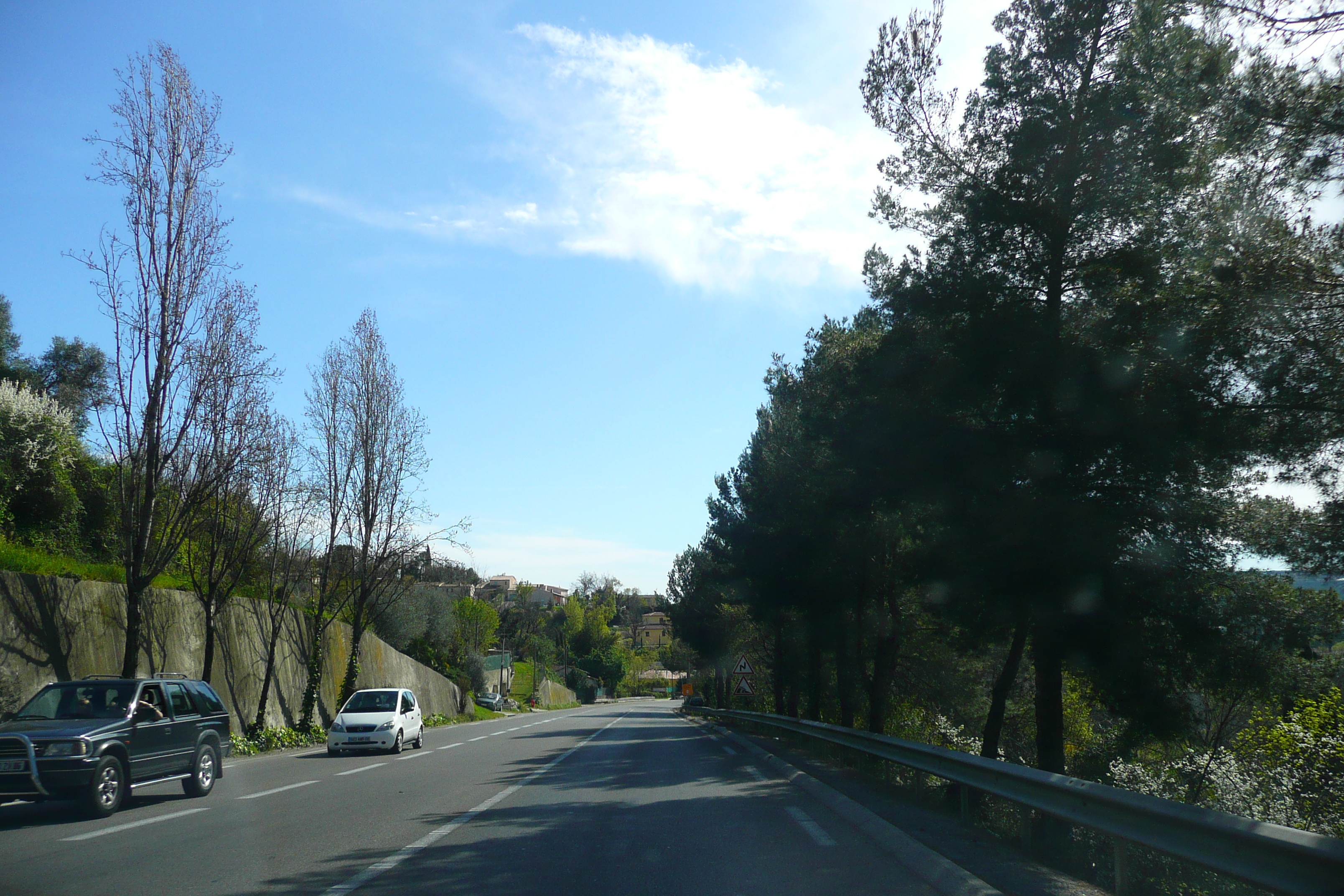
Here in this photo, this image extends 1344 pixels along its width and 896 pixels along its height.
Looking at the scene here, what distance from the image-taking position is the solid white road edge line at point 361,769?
16.0 m

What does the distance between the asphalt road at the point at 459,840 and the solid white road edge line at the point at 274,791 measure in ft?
0.19

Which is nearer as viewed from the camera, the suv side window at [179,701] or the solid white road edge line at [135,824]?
the solid white road edge line at [135,824]

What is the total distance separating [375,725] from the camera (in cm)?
2125

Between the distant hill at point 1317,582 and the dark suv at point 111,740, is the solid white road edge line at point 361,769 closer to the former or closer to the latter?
the dark suv at point 111,740

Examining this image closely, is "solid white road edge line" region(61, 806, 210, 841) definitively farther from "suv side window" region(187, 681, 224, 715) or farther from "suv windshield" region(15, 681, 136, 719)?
"suv side window" region(187, 681, 224, 715)

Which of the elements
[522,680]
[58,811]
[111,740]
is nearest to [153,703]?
[111,740]

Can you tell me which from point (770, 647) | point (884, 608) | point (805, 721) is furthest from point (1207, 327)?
point (770, 647)

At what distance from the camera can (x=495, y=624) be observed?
8806 centimetres

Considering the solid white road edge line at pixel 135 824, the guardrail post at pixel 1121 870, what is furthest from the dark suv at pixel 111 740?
the guardrail post at pixel 1121 870

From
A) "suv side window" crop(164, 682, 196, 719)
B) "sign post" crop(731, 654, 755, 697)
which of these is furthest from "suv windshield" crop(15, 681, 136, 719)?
"sign post" crop(731, 654, 755, 697)

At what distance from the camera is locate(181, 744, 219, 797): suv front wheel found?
1223cm

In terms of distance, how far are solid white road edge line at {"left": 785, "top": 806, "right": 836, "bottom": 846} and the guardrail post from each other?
2742 mm

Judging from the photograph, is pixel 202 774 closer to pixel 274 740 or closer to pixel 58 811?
pixel 58 811

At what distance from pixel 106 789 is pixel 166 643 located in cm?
1257
